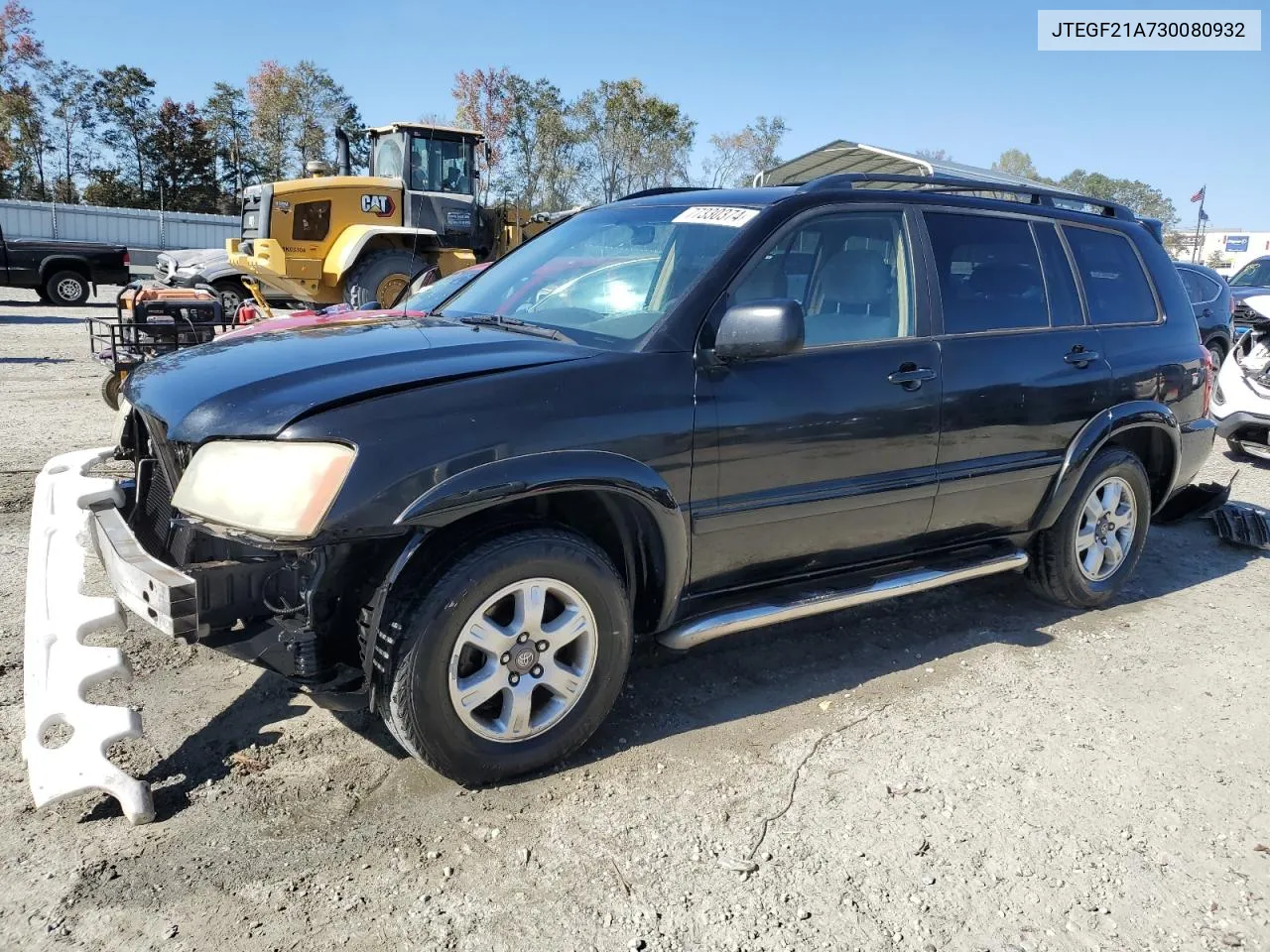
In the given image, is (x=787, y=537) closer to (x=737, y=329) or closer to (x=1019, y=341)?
(x=737, y=329)

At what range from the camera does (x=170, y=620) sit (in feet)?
8.63

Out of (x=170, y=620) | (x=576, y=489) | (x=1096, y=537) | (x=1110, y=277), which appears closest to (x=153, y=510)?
(x=170, y=620)

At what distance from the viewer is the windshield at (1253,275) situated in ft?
47.0

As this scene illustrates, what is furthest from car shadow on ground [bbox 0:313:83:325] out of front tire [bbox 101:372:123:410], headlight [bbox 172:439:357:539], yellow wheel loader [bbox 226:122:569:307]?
headlight [bbox 172:439:357:539]

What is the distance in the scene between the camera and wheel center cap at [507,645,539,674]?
9.55 feet

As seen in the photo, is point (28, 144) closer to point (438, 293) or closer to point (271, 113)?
point (271, 113)

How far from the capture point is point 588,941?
2.35 m

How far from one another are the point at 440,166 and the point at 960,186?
40.7 ft

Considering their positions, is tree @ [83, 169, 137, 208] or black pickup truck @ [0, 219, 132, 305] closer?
black pickup truck @ [0, 219, 132, 305]

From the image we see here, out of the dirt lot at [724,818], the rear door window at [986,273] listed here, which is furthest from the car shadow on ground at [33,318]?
the rear door window at [986,273]

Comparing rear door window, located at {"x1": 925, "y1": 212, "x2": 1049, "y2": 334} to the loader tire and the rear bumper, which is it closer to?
the rear bumper

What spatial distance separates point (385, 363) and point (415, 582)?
663mm

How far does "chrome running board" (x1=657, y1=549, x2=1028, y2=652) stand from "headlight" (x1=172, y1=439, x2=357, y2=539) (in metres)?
1.32

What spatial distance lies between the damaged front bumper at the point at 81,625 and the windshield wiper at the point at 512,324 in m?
1.38
